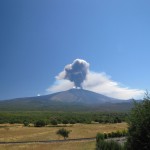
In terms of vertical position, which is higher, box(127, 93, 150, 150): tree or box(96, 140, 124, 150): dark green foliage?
box(127, 93, 150, 150): tree

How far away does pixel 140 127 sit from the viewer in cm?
3189

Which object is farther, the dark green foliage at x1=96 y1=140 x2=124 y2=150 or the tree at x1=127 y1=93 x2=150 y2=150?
the dark green foliage at x1=96 y1=140 x2=124 y2=150

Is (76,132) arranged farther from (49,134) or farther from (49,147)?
(49,147)

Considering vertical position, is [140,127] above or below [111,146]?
above

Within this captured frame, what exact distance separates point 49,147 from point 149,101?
116 feet

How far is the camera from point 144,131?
3156 centimetres

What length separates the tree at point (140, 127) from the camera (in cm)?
3141

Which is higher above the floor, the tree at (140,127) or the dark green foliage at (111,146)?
the tree at (140,127)

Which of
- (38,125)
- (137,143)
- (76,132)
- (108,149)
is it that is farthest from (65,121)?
(137,143)

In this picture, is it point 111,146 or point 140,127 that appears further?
point 111,146

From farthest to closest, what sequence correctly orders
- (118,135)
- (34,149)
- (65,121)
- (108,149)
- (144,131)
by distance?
1. (65,121)
2. (118,135)
3. (34,149)
4. (108,149)
5. (144,131)

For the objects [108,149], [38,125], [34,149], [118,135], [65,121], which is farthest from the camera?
[65,121]

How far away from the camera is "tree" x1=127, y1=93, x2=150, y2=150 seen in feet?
103

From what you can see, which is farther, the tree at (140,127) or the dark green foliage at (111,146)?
the dark green foliage at (111,146)
